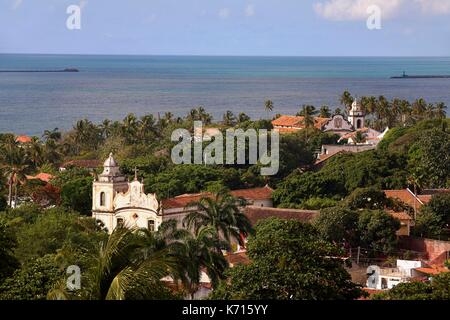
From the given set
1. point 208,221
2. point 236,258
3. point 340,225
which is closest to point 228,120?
point 340,225

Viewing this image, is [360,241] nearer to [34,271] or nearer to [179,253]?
[179,253]

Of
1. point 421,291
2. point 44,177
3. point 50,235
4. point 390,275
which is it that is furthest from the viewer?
point 44,177

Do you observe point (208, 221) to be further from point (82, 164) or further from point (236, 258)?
point (82, 164)

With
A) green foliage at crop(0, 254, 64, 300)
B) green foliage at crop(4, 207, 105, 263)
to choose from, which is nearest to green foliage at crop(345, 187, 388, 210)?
green foliage at crop(4, 207, 105, 263)

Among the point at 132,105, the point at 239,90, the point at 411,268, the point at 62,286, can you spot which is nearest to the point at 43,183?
the point at 411,268

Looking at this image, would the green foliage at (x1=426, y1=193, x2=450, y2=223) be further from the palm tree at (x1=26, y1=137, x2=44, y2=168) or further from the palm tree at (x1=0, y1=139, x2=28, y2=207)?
the palm tree at (x1=26, y1=137, x2=44, y2=168)

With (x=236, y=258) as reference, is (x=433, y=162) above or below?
above
